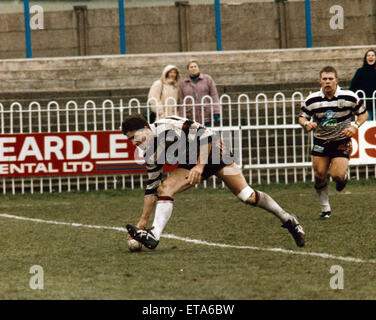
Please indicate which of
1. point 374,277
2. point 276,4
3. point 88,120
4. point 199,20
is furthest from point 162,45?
point 374,277

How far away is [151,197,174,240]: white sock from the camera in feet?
26.5

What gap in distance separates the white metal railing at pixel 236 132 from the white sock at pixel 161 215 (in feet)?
20.7

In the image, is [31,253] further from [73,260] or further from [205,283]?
[205,283]

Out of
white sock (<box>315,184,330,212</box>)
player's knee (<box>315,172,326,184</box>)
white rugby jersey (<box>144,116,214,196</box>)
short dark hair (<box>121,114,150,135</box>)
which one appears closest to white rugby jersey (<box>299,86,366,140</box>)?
player's knee (<box>315,172,326,184</box>)

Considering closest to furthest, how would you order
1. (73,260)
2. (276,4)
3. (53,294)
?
(53,294)
(73,260)
(276,4)

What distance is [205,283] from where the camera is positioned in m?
6.56

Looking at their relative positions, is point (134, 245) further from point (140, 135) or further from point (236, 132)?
point (236, 132)

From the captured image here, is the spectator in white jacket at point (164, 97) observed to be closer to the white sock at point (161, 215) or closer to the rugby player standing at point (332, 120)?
the rugby player standing at point (332, 120)

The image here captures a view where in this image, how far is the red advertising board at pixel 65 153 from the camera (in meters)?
14.6

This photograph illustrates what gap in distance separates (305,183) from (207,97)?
7.16 ft

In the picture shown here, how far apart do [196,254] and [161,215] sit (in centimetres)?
47

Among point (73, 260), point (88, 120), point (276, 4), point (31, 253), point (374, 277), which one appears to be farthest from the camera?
point (276, 4)

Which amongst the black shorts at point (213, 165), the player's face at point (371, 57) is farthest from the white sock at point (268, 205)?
the player's face at point (371, 57)

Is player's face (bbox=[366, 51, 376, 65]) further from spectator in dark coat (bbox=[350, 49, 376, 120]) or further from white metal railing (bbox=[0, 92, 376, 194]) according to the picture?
white metal railing (bbox=[0, 92, 376, 194])
